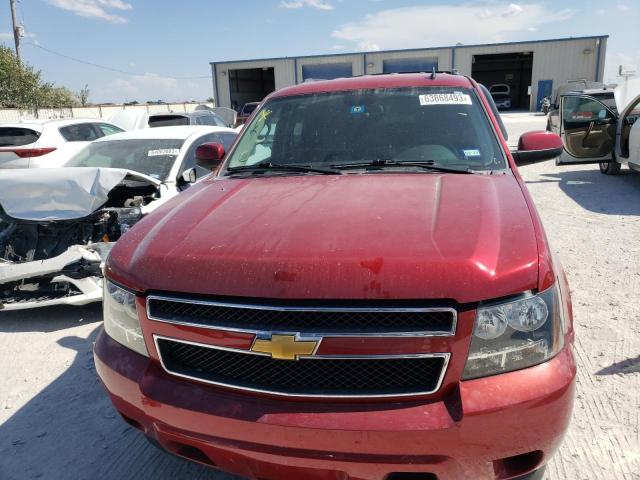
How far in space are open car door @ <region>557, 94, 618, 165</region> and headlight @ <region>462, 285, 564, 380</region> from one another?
901 centimetres

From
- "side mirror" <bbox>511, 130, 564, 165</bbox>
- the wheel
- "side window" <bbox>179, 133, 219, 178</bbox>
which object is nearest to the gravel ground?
"side mirror" <bbox>511, 130, 564, 165</bbox>

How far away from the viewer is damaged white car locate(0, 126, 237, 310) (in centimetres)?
418

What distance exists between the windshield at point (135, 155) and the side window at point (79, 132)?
4.38 meters

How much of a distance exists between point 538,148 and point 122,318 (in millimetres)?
2845

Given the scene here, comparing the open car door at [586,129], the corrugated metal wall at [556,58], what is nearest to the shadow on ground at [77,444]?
the open car door at [586,129]

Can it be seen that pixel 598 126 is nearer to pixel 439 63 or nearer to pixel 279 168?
pixel 279 168

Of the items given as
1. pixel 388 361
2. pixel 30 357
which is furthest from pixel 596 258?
pixel 30 357

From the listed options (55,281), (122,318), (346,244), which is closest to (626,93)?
(346,244)

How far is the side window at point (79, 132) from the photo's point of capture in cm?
1005

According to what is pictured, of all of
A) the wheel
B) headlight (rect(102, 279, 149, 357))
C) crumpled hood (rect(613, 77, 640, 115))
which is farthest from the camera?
the wheel

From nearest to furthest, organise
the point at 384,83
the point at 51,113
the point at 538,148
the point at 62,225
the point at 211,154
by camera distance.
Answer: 1. the point at 538,148
2. the point at 384,83
3. the point at 211,154
4. the point at 62,225
5. the point at 51,113

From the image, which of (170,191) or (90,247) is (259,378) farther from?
(170,191)

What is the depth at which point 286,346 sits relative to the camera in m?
1.71

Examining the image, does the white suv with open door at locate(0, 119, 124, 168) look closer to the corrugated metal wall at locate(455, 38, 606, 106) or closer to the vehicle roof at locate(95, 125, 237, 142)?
the vehicle roof at locate(95, 125, 237, 142)
